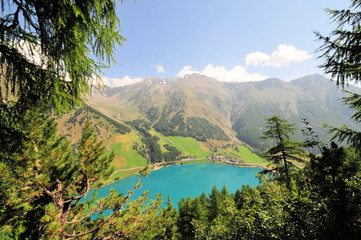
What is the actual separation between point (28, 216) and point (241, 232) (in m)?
8.89

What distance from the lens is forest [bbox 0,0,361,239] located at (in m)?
2.80

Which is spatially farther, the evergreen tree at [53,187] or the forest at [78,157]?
the evergreen tree at [53,187]

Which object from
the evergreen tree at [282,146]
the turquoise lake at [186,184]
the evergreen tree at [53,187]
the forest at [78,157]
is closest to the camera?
the forest at [78,157]

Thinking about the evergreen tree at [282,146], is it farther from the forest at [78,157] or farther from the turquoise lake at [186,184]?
the turquoise lake at [186,184]

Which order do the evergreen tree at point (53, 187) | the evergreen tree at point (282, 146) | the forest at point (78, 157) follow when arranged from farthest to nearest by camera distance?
the evergreen tree at point (282, 146), the evergreen tree at point (53, 187), the forest at point (78, 157)

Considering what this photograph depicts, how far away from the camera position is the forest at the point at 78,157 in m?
2.80

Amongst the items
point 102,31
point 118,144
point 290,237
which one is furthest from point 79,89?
point 118,144

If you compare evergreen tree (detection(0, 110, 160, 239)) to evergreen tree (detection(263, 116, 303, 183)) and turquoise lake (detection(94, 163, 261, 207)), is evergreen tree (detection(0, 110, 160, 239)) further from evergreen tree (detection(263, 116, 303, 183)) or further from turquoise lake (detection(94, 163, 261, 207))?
turquoise lake (detection(94, 163, 261, 207))

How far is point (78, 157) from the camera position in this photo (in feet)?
21.1

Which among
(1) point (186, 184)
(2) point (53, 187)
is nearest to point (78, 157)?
(2) point (53, 187)

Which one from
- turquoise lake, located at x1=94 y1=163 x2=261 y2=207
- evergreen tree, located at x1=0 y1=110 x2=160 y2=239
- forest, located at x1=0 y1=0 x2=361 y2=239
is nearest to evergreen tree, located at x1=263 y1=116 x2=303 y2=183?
forest, located at x1=0 y1=0 x2=361 y2=239

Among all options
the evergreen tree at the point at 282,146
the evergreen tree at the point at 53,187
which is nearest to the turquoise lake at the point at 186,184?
the evergreen tree at the point at 282,146

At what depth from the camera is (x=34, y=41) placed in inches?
110

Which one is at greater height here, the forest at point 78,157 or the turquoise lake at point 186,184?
the forest at point 78,157
